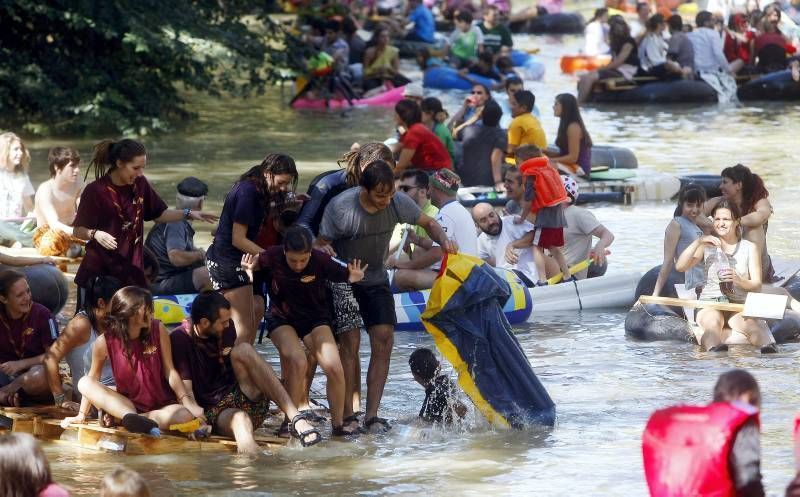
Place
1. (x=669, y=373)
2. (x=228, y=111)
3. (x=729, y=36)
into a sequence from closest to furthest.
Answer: (x=669, y=373) < (x=228, y=111) < (x=729, y=36)

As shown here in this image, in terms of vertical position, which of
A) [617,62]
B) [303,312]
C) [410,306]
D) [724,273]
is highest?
[617,62]

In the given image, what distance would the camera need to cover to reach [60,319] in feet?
35.1

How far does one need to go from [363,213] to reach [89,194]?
64.0 inches

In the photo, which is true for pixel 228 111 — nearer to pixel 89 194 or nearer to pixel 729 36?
pixel 729 36

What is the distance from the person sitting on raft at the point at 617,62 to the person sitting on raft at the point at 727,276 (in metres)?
12.7

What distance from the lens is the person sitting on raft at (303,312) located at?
310 inches

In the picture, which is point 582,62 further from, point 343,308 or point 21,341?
point 21,341

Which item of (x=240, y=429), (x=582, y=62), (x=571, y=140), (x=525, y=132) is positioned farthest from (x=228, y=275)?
(x=582, y=62)

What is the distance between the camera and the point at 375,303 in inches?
321

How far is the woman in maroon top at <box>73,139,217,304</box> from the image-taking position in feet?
27.8

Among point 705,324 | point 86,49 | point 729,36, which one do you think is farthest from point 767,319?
point 729,36

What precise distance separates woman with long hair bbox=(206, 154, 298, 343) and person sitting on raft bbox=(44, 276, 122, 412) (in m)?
0.60

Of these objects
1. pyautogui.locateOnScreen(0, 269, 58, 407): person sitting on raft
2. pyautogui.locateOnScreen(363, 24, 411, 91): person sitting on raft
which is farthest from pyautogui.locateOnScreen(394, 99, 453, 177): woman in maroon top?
pyautogui.locateOnScreen(363, 24, 411, 91): person sitting on raft

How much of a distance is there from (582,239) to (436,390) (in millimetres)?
3799
